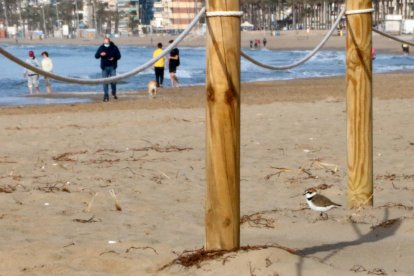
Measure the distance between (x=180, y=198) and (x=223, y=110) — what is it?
2910 mm

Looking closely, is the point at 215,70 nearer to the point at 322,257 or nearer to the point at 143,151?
the point at 322,257

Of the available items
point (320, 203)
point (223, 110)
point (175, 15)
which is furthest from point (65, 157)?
point (175, 15)

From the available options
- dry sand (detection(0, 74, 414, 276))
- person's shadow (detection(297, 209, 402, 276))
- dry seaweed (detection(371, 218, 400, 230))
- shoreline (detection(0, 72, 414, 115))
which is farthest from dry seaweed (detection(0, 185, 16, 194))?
shoreline (detection(0, 72, 414, 115))

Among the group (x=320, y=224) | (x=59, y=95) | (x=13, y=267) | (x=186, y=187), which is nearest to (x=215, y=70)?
(x=13, y=267)

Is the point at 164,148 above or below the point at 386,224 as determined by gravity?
below

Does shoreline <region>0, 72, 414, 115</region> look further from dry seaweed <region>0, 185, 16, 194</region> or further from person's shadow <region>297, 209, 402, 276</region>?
person's shadow <region>297, 209, 402, 276</region>

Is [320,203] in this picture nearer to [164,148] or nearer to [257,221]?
[257,221]

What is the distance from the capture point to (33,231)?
224 inches

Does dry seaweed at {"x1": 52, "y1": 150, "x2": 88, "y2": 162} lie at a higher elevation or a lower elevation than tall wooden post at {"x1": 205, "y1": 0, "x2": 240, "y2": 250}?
lower

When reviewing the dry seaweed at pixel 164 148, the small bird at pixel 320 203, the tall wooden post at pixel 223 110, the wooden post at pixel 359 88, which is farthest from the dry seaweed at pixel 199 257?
the dry seaweed at pixel 164 148

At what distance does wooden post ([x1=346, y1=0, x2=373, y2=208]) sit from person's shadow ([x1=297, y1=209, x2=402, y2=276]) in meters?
0.38

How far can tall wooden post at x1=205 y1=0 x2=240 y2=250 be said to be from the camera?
4.21 metres

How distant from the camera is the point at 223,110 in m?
4.23

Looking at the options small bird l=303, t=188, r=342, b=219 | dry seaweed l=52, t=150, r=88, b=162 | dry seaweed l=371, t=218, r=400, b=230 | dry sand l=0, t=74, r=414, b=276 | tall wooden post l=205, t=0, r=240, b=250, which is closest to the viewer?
tall wooden post l=205, t=0, r=240, b=250
